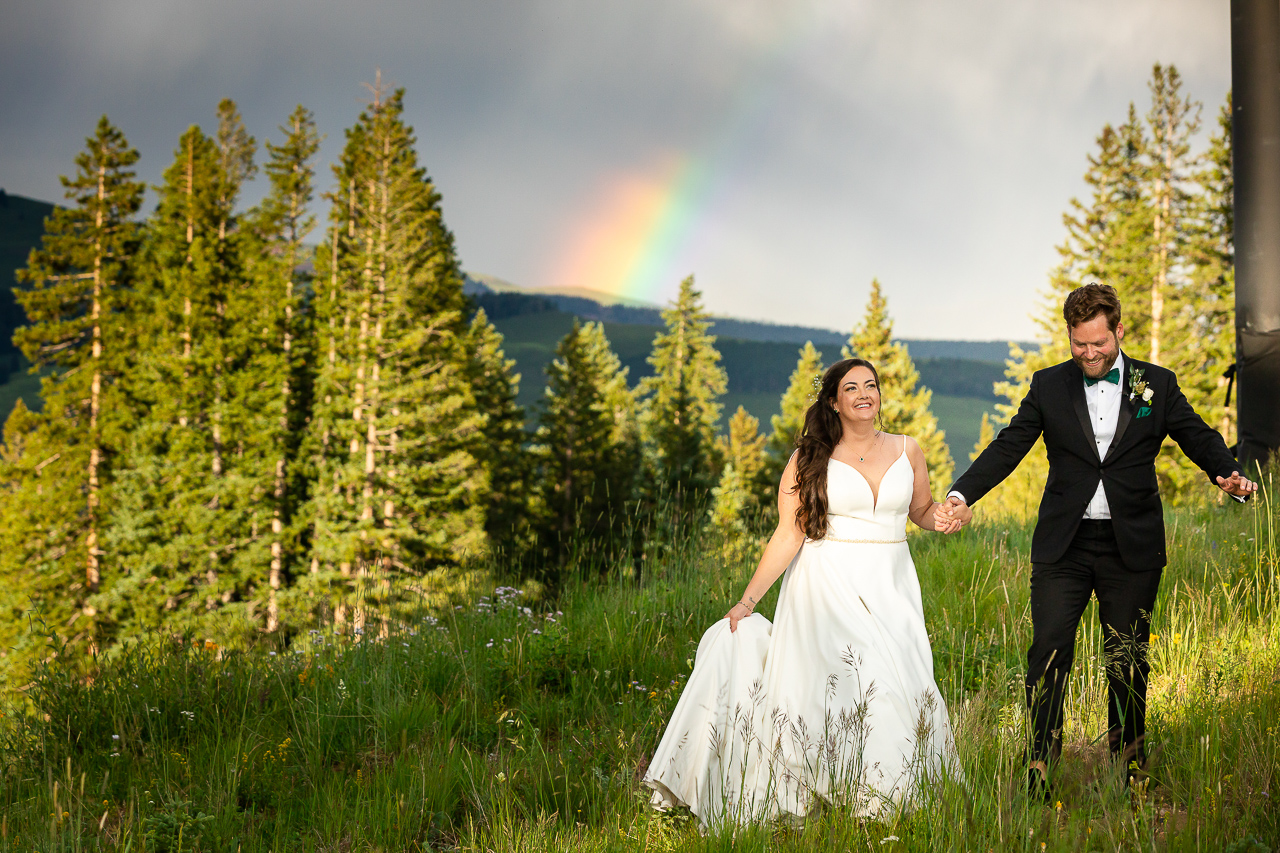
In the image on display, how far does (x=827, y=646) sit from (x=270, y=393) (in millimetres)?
31720

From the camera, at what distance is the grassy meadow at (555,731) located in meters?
2.96

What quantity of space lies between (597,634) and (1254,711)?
3.61 metres

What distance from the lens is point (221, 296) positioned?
3350 cm

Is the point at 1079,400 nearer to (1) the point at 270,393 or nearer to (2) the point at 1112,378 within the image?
(2) the point at 1112,378

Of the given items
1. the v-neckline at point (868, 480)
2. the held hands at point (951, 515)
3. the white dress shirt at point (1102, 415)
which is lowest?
the held hands at point (951, 515)

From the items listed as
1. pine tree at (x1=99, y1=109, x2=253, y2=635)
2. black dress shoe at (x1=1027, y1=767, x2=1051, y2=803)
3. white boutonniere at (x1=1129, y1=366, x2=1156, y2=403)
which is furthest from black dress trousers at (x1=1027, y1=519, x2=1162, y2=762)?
pine tree at (x1=99, y1=109, x2=253, y2=635)

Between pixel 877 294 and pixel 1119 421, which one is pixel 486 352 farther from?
pixel 1119 421

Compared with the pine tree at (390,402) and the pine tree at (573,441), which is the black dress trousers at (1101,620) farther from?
the pine tree at (573,441)

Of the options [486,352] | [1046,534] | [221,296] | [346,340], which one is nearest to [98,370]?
[221,296]

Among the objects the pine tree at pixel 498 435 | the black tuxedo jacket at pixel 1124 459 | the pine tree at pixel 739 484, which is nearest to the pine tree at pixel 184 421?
the pine tree at pixel 498 435

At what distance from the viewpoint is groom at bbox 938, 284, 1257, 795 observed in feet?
11.9

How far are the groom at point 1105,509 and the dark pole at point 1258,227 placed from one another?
4.87m

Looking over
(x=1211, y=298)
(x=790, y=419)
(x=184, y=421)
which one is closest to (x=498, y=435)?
(x=184, y=421)

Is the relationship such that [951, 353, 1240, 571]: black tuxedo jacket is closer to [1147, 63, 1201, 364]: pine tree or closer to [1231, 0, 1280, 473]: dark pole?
[1231, 0, 1280, 473]: dark pole
